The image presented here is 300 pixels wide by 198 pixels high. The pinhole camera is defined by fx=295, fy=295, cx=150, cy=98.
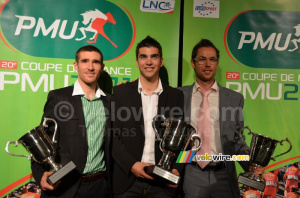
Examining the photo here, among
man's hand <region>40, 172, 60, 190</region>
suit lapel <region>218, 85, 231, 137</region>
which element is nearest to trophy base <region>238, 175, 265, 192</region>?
suit lapel <region>218, 85, 231, 137</region>

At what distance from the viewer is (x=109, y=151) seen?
2629 mm

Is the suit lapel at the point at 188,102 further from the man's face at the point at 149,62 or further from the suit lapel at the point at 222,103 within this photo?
the man's face at the point at 149,62

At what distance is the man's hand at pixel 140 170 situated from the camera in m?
2.37

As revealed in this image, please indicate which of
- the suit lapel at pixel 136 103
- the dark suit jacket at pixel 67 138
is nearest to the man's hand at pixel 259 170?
the suit lapel at pixel 136 103

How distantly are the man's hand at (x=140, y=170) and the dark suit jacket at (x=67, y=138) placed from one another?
43cm

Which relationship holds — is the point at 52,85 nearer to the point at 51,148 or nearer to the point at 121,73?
the point at 121,73

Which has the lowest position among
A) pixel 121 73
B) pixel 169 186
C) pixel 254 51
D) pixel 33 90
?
pixel 169 186

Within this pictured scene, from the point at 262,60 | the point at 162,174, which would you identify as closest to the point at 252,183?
the point at 162,174

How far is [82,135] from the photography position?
252 centimetres

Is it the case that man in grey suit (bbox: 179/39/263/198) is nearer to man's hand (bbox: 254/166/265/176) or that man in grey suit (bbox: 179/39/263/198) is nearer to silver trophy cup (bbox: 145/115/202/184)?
man's hand (bbox: 254/166/265/176)

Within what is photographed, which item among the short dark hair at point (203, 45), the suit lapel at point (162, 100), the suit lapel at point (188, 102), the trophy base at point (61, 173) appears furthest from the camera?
the short dark hair at point (203, 45)

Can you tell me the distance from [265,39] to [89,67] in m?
2.02

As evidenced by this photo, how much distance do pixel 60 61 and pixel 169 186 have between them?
171 centimetres

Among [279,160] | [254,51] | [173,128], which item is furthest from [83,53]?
[279,160]
